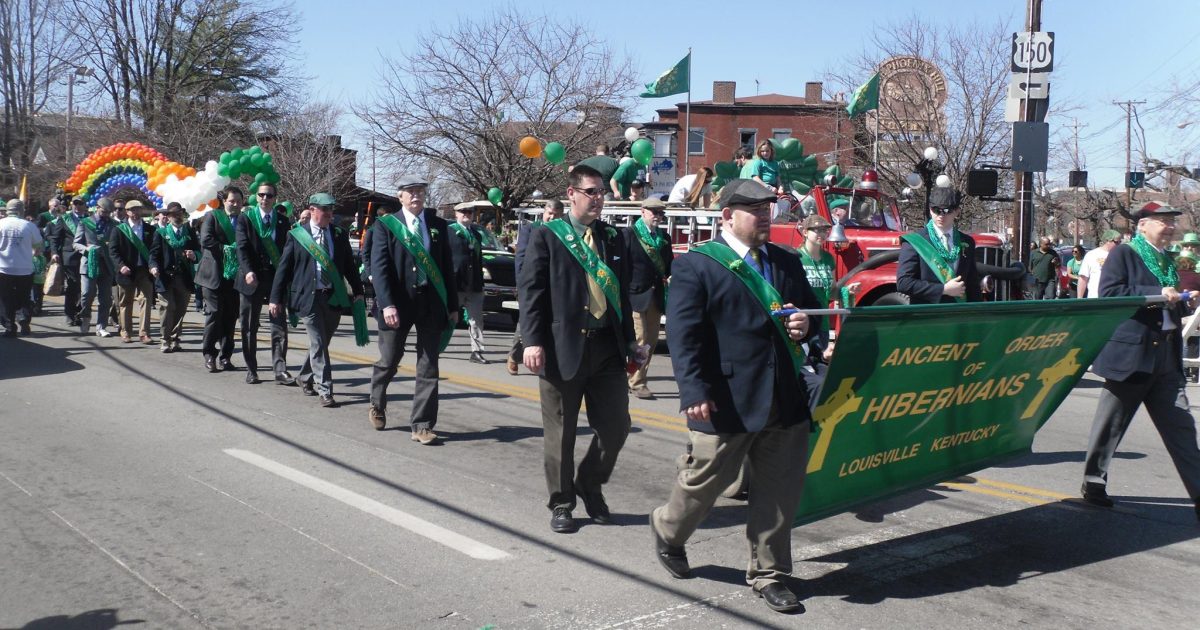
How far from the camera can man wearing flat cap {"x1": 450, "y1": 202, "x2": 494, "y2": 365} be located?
12.3 metres

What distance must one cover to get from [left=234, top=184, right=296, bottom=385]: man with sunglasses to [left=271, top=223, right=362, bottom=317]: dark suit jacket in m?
0.70

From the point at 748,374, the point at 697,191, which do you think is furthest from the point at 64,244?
the point at 748,374

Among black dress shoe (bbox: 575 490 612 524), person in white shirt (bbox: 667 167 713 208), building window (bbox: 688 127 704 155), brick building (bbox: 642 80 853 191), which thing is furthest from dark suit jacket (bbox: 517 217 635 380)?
building window (bbox: 688 127 704 155)

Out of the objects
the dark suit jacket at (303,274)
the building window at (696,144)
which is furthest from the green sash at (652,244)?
the building window at (696,144)

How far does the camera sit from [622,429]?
228 inches

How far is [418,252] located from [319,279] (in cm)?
187

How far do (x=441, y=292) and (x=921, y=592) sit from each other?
433 centimetres

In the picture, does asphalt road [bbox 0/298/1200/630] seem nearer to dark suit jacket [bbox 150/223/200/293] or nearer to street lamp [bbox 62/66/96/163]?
dark suit jacket [bbox 150/223/200/293]

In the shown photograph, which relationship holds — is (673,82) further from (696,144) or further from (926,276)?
(696,144)

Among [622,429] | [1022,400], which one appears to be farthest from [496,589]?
[1022,400]

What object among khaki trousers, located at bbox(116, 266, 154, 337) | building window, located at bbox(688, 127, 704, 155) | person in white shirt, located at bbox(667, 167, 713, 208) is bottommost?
khaki trousers, located at bbox(116, 266, 154, 337)

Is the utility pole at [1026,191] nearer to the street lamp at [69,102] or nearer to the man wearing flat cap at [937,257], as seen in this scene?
the man wearing flat cap at [937,257]

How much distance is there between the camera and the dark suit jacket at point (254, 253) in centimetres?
1052

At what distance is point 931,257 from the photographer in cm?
710
